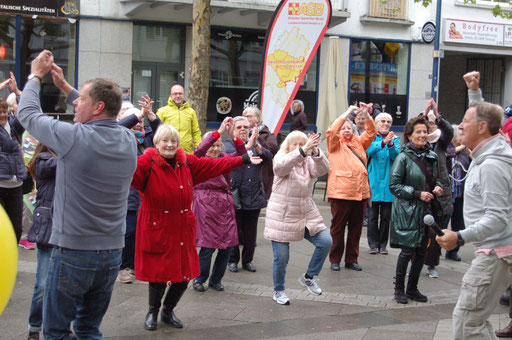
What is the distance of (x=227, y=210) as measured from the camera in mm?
7504

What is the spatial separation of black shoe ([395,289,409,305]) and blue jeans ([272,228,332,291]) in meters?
0.88

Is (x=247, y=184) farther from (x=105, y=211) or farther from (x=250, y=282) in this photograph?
(x=105, y=211)

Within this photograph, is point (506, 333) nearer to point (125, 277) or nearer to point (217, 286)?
point (217, 286)

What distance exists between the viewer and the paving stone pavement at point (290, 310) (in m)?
6.06

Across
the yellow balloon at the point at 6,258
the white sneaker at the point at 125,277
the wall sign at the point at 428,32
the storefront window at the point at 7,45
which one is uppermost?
the wall sign at the point at 428,32

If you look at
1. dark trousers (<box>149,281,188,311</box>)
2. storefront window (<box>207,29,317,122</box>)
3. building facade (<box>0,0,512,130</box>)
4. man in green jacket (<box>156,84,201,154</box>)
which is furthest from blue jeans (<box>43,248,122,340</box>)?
storefront window (<box>207,29,317,122</box>)

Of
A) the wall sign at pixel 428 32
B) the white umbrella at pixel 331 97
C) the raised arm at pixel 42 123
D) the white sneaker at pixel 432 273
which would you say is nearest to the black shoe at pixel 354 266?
the white sneaker at pixel 432 273

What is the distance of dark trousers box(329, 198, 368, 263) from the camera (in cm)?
870

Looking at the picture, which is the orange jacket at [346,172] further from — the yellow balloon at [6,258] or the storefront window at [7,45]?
the storefront window at [7,45]

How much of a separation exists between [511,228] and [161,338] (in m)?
3.01

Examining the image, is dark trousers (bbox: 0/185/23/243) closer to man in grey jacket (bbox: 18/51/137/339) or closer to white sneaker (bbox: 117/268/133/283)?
white sneaker (bbox: 117/268/133/283)

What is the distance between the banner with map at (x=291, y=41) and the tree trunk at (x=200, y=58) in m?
1.22

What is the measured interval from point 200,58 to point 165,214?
8117 millimetres

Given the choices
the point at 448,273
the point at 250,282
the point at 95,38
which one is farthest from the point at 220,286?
the point at 95,38
